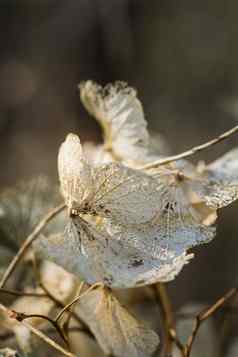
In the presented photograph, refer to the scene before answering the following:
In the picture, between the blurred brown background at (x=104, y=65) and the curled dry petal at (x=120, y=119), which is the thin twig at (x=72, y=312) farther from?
the blurred brown background at (x=104, y=65)

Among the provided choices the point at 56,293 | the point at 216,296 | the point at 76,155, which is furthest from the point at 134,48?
the point at 76,155

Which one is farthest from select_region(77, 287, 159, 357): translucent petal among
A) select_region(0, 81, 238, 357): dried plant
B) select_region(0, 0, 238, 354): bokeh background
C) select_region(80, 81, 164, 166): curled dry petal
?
select_region(0, 0, 238, 354): bokeh background

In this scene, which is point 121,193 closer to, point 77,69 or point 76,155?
point 76,155

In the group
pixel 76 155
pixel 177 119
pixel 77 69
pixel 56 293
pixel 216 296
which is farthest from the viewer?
pixel 77 69

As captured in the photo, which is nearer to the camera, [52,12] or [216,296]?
[216,296]

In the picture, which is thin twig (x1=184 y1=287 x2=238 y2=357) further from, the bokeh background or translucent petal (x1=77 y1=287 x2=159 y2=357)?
the bokeh background

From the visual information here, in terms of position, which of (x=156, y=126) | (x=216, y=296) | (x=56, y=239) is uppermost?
(x=156, y=126)

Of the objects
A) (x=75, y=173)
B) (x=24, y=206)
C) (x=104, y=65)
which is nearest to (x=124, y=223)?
(x=75, y=173)
